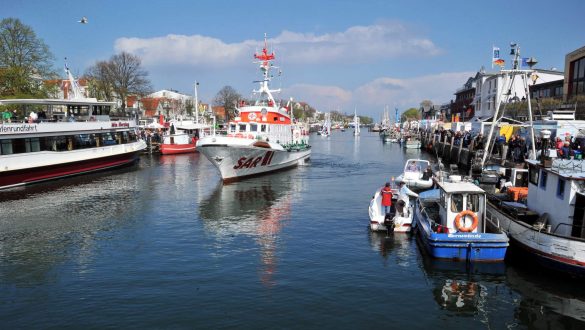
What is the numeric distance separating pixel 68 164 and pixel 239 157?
47.8 feet

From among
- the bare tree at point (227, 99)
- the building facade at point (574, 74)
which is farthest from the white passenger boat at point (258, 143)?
the bare tree at point (227, 99)

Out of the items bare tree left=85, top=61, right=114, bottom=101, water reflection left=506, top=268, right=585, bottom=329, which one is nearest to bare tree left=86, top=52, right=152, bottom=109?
bare tree left=85, top=61, right=114, bottom=101

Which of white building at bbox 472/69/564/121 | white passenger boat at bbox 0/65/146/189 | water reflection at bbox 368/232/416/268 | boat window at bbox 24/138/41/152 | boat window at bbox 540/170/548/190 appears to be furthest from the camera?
white building at bbox 472/69/564/121

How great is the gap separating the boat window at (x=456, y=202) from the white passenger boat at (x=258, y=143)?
2006cm

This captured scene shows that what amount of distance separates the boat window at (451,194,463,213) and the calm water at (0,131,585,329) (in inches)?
85.3

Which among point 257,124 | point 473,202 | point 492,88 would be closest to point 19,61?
point 257,124

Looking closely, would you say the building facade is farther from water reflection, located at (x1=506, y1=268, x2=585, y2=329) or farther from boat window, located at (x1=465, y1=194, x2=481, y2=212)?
water reflection, located at (x1=506, y1=268, x2=585, y2=329)

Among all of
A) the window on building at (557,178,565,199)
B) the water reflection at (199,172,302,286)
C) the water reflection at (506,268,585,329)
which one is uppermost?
the window on building at (557,178,565,199)

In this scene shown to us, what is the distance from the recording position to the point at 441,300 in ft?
42.0

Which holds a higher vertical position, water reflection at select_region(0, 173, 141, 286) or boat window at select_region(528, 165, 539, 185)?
boat window at select_region(528, 165, 539, 185)

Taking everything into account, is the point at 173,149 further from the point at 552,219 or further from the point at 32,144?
the point at 552,219

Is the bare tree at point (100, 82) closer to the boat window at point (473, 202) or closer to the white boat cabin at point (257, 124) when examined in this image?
the white boat cabin at point (257, 124)

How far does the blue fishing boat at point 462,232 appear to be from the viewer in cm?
1514

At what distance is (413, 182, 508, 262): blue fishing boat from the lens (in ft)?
49.7
